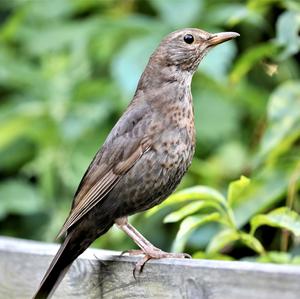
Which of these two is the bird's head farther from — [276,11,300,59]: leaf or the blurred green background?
the blurred green background

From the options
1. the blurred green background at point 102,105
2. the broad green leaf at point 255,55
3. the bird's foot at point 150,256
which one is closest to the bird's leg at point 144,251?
the bird's foot at point 150,256

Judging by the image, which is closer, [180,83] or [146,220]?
[180,83]

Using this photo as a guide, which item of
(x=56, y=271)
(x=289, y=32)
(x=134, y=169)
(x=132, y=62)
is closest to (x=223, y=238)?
(x=134, y=169)

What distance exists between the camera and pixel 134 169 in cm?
402

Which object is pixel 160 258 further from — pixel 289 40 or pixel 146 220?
pixel 146 220

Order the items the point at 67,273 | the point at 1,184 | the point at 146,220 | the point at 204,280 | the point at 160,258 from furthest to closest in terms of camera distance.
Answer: the point at 1,184 < the point at 146,220 < the point at 67,273 < the point at 160,258 < the point at 204,280

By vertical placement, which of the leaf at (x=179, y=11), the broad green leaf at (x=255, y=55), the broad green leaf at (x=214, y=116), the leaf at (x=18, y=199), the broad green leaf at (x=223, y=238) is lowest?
the leaf at (x=18, y=199)

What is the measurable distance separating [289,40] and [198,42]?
22.4 inches

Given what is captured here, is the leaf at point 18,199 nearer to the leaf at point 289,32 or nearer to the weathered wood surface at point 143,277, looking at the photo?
the weathered wood surface at point 143,277

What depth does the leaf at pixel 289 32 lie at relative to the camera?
3953 mm

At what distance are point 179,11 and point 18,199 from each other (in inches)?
56.5

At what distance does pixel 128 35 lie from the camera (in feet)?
19.7

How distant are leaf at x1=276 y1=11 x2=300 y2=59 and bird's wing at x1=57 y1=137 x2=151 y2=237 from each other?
658mm

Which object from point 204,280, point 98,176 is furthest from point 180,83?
point 204,280
